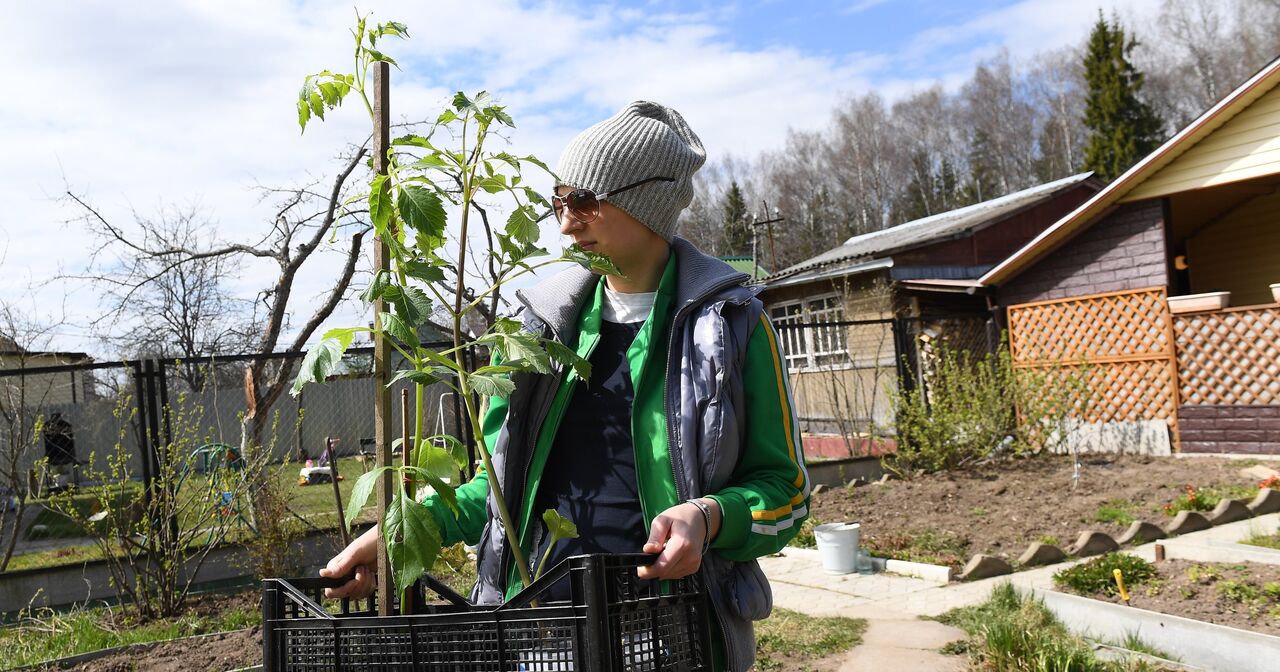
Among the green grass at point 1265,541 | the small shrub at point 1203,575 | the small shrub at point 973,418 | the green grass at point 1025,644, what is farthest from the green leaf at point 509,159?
the small shrub at point 973,418

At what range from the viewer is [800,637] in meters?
4.79

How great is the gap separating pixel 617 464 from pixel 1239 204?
54.2 ft

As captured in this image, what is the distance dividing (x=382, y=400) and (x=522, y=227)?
0.35m

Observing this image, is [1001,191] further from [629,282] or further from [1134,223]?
[629,282]

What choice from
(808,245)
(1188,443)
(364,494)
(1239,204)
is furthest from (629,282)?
(808,245)

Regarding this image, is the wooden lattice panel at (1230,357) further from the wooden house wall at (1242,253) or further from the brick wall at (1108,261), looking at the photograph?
the wooden house wall at (1242,253)

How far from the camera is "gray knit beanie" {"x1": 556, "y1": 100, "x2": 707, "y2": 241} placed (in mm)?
1670

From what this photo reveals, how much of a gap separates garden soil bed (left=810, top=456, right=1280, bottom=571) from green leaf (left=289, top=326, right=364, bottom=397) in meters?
5.88

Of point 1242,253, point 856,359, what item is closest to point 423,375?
point 856,359

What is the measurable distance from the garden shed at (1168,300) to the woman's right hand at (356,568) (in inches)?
480

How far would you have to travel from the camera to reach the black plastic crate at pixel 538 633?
109 centimetres

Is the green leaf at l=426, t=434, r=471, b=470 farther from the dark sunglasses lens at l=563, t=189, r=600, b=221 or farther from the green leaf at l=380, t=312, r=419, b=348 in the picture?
the dark sunglasses lens at l=563, t=189, r=600, b=221

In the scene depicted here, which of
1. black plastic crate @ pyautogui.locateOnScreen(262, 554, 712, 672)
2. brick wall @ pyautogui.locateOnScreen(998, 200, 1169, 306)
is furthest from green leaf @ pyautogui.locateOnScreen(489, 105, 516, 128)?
brick wall @ pyautogui.locateOnScreen(998, 200, 1169, 306)

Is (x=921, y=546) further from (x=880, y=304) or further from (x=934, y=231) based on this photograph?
(x=934, y=231)
